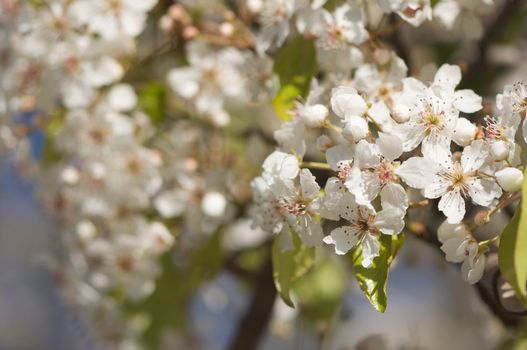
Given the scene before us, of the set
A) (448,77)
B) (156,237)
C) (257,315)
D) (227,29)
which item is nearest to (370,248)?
(448,77)

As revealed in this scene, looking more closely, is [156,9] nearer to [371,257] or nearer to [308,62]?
[308,62]

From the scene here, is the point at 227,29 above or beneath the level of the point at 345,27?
beneath

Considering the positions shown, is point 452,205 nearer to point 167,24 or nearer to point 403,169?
point 403,169

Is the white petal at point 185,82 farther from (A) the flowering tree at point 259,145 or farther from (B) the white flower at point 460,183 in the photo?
(B) the white flower at point 460,183

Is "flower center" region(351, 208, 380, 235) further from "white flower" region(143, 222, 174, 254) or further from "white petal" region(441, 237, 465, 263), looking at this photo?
"white flower" region(143, 222, 174, 254)

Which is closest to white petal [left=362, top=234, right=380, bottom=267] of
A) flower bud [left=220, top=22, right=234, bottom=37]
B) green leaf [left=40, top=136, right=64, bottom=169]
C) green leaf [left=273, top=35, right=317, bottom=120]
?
green leaf [left=273, top=35, right=317, bottom=120]
